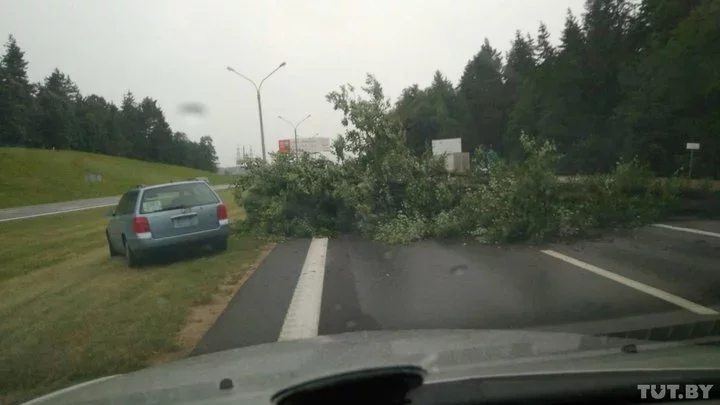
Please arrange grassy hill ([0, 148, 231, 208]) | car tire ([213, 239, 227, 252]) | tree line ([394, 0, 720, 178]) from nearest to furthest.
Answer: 1. car tire ([213, 239, 227, 252])
2. tree line ([394, 0, 720, 178])
3. grassy hill ([0, 148, 231, 208])

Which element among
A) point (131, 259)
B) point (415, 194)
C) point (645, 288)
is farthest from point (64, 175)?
point (645, 288)

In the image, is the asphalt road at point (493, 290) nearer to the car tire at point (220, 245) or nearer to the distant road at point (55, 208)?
the car tire at point (220, 245)

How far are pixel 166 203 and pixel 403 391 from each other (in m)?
9.91

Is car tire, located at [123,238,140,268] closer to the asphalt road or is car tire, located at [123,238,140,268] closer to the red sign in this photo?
the asphalt road

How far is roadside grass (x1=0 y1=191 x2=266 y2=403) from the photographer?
5859mm

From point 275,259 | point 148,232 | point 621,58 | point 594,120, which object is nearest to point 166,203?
point 148,232

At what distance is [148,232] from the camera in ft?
38.6

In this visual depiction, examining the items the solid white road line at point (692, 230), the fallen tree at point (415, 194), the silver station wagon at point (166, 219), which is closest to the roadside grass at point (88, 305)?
the silver station wagon at point (166, 219)

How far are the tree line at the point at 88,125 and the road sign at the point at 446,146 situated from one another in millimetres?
6862

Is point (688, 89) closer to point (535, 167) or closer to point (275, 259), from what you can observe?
point (535, 167)

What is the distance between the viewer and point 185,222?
1223 centimetres

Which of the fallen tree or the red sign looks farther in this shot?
the red sign

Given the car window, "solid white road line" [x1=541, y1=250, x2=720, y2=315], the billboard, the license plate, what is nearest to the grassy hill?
the billboard

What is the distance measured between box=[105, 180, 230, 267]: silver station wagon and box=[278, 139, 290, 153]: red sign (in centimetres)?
A: 449
